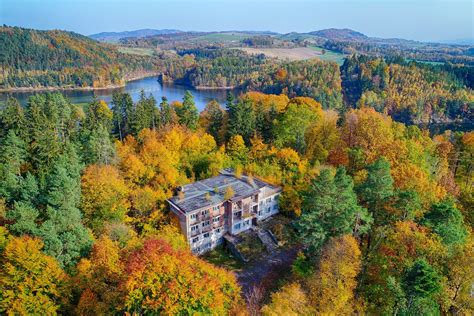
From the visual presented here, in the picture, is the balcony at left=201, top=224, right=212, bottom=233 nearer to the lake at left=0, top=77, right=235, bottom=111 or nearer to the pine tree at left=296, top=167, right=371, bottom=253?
the pine tree at left=296, top=167, right=371, bottom=253

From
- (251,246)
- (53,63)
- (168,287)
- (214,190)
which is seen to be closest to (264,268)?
(251,246)

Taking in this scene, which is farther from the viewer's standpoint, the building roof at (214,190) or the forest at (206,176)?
the building roof at (214,190)

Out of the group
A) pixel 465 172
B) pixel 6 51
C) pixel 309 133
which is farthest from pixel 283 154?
pixel 6 51

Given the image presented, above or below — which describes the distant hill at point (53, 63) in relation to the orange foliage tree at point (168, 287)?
above

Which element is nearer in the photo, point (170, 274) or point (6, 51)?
point (170, 274)

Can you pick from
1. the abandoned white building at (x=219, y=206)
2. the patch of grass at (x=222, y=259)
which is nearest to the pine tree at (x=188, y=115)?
the abandoned white building at (x=219, y=206)

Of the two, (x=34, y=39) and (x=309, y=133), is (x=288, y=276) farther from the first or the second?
(x=34, y=39)

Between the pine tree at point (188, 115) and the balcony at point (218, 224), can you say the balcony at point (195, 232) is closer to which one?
the balcony at point (218, 224)
